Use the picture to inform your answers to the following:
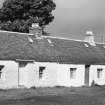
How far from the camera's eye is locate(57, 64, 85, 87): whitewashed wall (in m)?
32.0

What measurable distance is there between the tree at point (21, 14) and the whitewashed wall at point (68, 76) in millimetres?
15347

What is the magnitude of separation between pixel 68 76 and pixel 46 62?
137 inches

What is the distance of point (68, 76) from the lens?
1289 inches

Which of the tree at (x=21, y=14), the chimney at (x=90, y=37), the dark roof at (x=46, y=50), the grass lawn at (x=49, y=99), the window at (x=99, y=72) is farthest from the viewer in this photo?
the tree at (x=21, y=14)

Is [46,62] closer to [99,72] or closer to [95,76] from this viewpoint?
[95,76]

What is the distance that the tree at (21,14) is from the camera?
46.7 m

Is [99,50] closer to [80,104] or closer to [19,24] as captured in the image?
[19,24]

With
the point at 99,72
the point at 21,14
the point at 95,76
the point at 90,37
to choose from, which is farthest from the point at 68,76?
the point at 21,14

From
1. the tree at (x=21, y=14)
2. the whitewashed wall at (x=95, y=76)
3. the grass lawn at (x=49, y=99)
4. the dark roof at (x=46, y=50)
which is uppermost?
the tree at (x=21, y=14)

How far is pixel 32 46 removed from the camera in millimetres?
32000

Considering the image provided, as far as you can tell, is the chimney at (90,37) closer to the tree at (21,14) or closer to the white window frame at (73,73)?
the tree at (21,14)

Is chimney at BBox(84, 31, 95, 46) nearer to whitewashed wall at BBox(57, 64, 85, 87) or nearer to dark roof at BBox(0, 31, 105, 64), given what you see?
dark roof at BBox(0, 31, 105, 64)

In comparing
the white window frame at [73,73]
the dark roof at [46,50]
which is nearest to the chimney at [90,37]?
the dark roof at [46,50]

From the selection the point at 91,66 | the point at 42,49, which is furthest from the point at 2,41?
the point at 91,66
